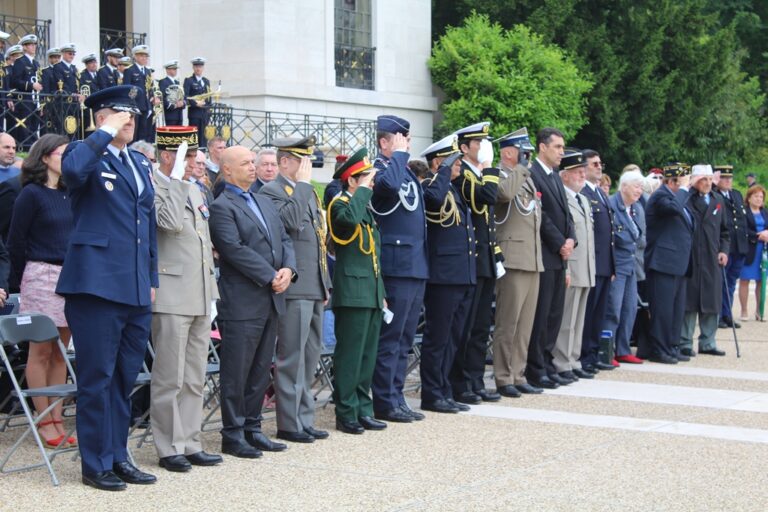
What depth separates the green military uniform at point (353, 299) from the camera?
8.71 m

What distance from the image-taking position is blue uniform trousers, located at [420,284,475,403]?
9.56 m

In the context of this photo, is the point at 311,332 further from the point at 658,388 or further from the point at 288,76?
the point at 288,76

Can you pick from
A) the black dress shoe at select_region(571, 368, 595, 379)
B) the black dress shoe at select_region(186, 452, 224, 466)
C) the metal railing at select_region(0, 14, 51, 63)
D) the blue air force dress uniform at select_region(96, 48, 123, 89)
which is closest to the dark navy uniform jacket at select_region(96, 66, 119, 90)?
the blue air force dress uniform at select_region(96, 48, 123, 89)

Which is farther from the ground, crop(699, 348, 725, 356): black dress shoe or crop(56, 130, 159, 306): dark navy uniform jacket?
crop(56, 130, 159, 306): dark navy uniform jacket

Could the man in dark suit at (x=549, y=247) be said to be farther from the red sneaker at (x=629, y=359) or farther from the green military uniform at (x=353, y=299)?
the green military uniform at (x=353, y=299)

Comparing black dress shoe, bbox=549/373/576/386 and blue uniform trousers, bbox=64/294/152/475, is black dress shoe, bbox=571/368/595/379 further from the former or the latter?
blue uniform trousers, bbox=64/294/152/475

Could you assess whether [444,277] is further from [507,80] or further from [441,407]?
[507,80]

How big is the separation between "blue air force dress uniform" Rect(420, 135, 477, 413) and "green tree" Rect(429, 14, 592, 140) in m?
18.0

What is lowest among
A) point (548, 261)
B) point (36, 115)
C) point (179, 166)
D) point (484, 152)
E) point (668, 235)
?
point (548, 261)

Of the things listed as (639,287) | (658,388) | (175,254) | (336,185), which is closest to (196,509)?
(175,254)

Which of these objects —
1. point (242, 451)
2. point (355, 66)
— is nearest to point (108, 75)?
point (355, 66)

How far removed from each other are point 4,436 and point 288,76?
17767 mm

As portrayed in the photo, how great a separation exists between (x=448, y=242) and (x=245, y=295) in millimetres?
2232

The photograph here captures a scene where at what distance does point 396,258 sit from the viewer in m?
9.11
